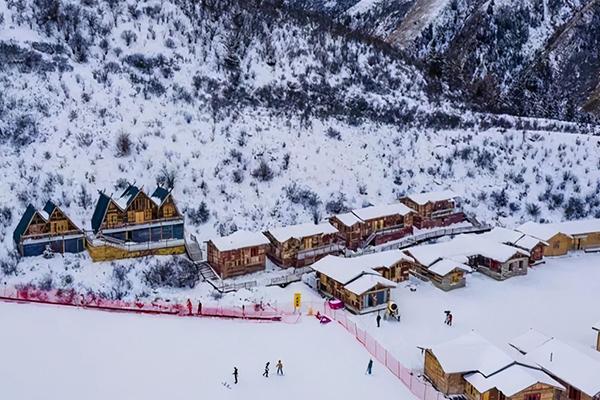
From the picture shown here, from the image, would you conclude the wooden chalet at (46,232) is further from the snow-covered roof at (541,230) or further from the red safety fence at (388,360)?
the snow-covered roof at (541,230)

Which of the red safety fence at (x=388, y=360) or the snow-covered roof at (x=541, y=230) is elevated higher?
the snow-covered roof at (x=541, y=230)

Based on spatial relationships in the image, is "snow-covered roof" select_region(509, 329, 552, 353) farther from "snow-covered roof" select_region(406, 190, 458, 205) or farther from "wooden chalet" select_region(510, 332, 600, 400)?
"snow-covered roof" select_region(406, 190, 458, 205)

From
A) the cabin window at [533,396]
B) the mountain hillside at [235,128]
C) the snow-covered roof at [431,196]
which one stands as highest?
the mountain hillside at [235,128]

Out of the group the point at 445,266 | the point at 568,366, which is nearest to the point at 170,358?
the point at 568,366

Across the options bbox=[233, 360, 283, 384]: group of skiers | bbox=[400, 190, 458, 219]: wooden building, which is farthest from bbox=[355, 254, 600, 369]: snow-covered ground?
bbox=[400, 190, 458, 219]: wooden building

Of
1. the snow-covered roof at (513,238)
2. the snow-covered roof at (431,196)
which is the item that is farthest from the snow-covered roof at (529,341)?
the snow-covered roof at (431,196)

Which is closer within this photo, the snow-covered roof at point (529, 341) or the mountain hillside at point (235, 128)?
the snow-covered roof at point (529, 341)

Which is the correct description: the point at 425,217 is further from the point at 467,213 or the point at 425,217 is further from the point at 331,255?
the point at 331,255

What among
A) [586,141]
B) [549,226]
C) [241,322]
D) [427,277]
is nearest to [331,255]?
[427,277]
